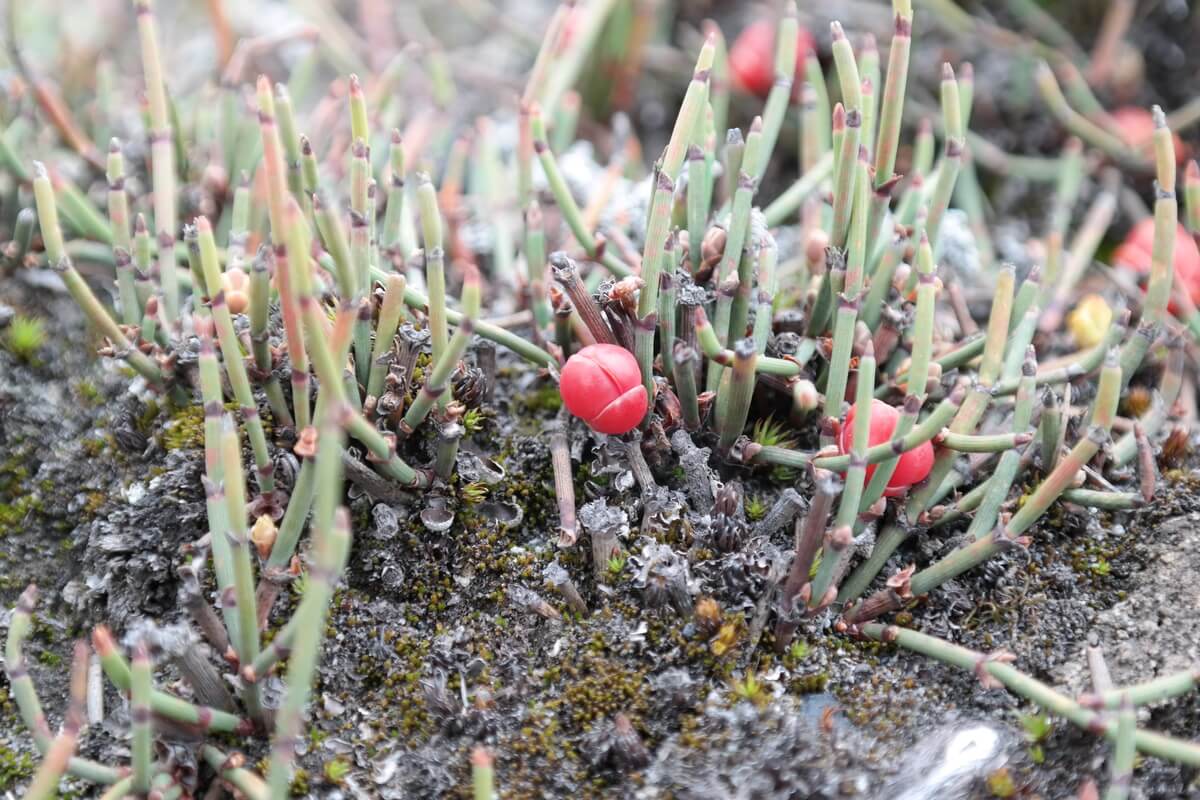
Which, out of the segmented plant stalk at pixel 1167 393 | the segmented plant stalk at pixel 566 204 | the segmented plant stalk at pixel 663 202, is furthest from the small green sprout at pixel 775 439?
the segmented plant stalk at pixel 1167 393

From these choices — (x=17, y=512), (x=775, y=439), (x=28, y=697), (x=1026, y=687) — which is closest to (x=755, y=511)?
(x=775, y=439)

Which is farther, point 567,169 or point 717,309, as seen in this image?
point 567,169

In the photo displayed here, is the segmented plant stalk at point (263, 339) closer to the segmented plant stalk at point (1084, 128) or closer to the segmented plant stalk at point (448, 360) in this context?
the segmented plant stalk at point (448, 360)

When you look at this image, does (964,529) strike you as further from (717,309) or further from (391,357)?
(391,357)

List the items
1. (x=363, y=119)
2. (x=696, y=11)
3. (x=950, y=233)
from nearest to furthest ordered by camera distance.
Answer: (x=363, y=119), (x=950, y=233), (x=696, y=11)

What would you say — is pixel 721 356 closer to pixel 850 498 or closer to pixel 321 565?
pixel 850 498

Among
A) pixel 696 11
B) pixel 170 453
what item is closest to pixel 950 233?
pixel 696 11

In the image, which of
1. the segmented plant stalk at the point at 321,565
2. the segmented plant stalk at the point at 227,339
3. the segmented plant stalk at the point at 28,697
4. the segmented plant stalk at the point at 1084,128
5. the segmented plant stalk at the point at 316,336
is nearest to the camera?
the segmented plant stalk at the point at 321,565
